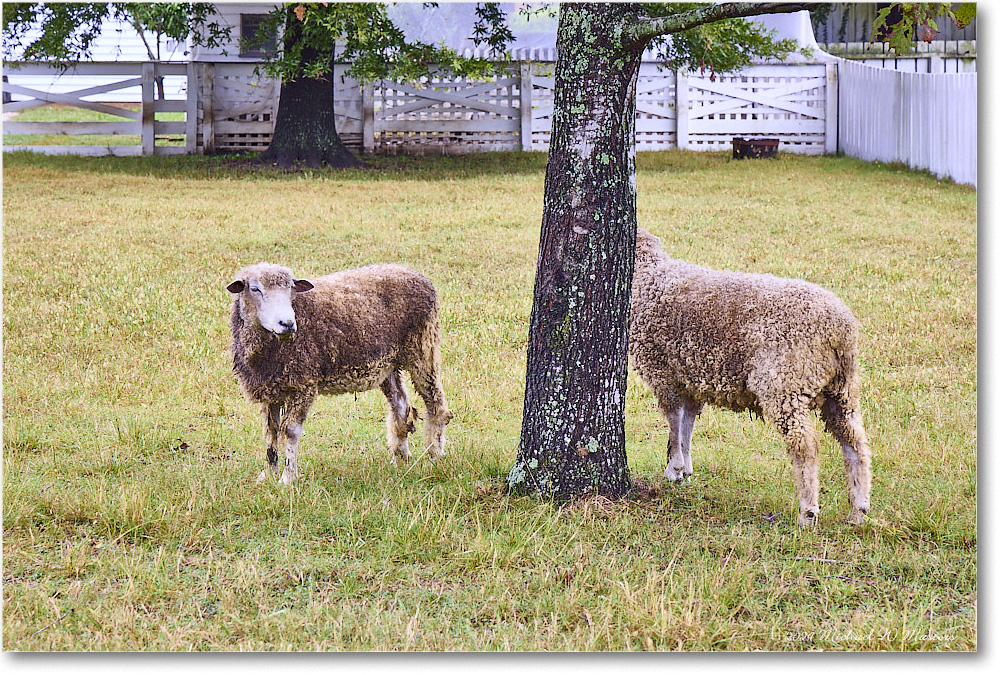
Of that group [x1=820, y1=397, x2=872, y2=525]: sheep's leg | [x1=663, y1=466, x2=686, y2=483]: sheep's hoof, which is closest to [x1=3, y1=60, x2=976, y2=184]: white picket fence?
[x1=663, y1=466, x2=686, y2=483]: sheep's hoof

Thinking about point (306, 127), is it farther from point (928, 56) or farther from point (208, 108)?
point (928, 56)

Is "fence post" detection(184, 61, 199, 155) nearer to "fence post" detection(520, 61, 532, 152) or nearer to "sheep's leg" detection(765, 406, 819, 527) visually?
"fence post" detection(520, 61, 532, 152)

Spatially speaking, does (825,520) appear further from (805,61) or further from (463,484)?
(805,61)

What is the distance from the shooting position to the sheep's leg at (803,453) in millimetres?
4031

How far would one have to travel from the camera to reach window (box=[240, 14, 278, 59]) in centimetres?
1045

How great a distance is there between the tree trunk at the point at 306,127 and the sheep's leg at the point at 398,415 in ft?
18.5

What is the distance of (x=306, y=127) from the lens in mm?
11070

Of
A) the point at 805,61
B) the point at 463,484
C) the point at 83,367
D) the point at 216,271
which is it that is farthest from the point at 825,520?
the point at 805,61

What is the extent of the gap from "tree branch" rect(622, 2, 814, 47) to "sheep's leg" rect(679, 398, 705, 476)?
178 centimetres

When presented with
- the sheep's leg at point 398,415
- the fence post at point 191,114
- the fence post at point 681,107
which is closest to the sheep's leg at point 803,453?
the sheep's leg at point 398,415

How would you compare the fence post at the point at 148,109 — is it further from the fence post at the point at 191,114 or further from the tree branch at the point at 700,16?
the tree branch at the point at 700,16

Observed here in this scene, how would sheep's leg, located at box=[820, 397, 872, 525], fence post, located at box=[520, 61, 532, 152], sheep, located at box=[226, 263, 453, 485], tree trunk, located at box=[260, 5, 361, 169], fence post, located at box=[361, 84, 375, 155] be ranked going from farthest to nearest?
1. fence post, located at box=[361, 84, 375, 155]
2. fence post, located at box=[520, 61, 532, 152]
3. tree trunk, located at box=[260, 5, 361, 169]
4. sheep, located at box=[226, 263, 453, 485]
5. sheep's leg, located at box=[820, 397, 872, 525]

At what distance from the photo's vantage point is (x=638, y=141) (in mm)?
11992

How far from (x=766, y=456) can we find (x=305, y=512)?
7.76 ft
